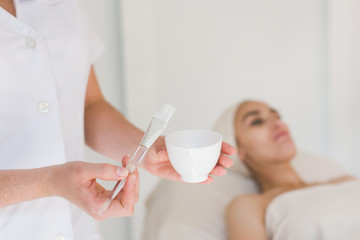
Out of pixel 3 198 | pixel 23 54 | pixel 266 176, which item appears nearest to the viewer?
pixel 3 198

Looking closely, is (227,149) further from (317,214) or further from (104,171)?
(317,214)

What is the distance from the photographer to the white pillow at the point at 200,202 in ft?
5.22

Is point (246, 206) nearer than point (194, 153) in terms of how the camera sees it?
No

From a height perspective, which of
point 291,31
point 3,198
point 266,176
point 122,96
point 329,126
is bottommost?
point 329,126

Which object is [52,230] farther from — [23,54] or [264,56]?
[264,56]

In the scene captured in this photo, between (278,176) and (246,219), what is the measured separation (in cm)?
42

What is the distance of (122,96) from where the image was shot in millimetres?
2420

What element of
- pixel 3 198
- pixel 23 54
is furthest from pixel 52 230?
pixel 23 54

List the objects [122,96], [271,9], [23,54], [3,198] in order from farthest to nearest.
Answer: [271,9] → [122,96] → [23,54] → [3,198]

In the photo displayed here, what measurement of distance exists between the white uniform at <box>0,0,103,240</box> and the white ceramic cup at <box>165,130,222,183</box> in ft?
0.82

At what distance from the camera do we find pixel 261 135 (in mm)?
1896

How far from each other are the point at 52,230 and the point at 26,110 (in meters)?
0.25

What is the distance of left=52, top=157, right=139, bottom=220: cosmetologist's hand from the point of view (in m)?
0.65

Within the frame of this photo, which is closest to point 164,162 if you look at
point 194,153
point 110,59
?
point 194,153
